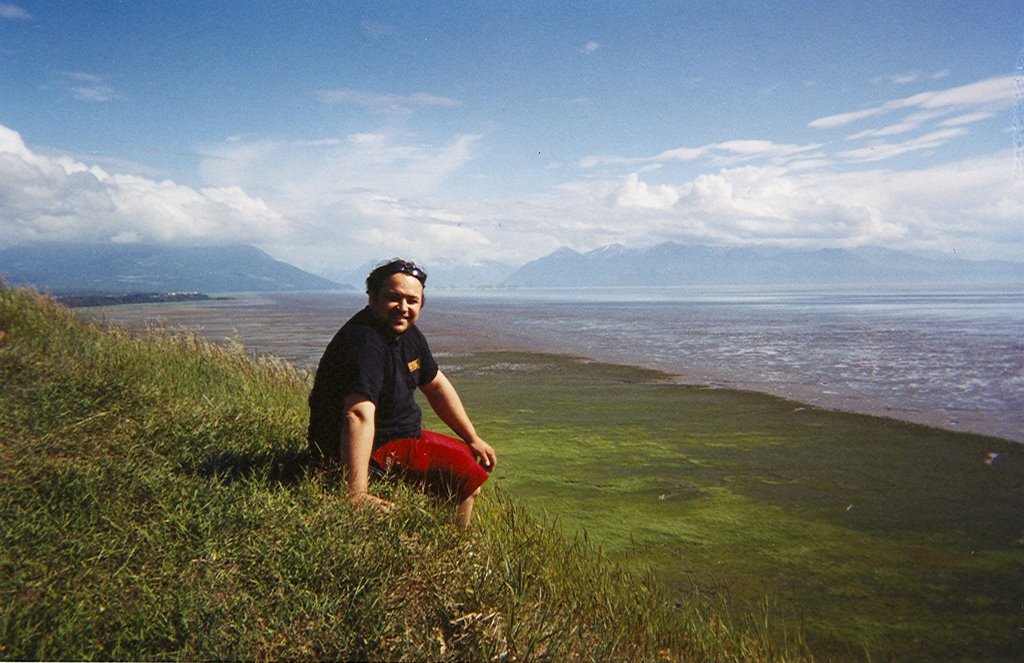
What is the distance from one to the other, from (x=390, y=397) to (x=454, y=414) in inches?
22.5

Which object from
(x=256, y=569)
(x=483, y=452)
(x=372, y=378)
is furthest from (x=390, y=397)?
(x=256, y=569)

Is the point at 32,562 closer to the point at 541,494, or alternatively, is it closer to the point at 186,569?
the point at 186,569

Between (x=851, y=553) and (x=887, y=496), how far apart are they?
167 centimetres

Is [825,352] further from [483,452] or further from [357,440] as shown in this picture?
[357,440]

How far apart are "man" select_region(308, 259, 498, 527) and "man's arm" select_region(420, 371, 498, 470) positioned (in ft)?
0.42

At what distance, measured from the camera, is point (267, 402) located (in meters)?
6.83

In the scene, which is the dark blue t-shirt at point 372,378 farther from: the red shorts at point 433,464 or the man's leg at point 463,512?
the man's leg at point 463,512

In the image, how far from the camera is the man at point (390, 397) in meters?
3.59

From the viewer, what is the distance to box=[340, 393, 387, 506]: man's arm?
3492 millimetres

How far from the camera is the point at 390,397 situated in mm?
3791

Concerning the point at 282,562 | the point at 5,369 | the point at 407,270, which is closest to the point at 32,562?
the point at 282,562

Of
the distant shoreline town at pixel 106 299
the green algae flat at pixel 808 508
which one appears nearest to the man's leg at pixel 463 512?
the green algae flat at pixel 808 508

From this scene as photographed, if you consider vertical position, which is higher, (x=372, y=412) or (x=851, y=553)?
(x=372, y=412)

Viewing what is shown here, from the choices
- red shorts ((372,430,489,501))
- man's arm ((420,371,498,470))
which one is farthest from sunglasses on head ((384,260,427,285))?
red shorts ((372,430,489,501))
